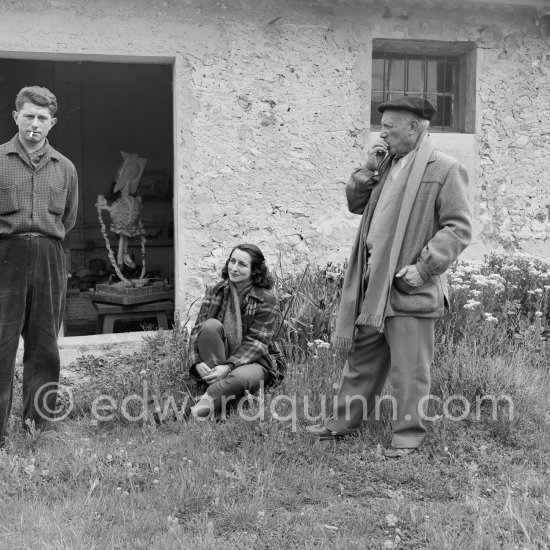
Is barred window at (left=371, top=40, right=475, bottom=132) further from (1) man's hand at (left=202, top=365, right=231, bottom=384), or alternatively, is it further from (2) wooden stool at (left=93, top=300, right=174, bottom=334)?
(1) man's hand at (left=202, top=365, right=231, bottom=384)

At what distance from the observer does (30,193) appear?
177 inches

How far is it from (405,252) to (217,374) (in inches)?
60.9

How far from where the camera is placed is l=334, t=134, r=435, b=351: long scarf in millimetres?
4176

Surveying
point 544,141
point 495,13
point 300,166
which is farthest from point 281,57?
point 544,141

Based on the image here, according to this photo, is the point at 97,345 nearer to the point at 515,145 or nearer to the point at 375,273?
the point at 375,273

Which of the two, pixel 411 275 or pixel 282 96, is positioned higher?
→ pixel 282 96

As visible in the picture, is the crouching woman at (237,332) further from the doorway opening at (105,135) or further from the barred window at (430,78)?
the doorway opening at (105,135)

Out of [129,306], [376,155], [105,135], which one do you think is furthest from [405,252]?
[105,135]

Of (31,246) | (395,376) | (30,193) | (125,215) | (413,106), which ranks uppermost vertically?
(413,106)

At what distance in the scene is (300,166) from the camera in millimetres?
6520

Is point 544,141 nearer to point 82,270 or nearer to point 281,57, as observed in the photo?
point 281,57

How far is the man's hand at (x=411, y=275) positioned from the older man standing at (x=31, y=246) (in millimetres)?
2007

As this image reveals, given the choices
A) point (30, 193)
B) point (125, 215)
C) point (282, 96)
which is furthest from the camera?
point (125, 215)

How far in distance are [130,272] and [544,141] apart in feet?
14.9
